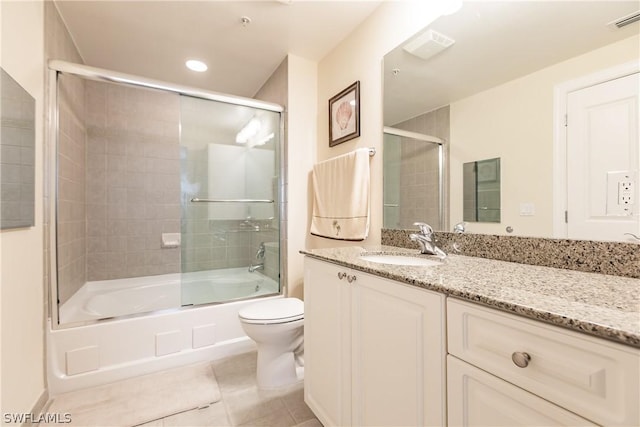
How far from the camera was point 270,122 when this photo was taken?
2.41 metres

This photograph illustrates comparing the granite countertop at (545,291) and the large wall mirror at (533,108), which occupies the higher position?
the large wall mirror at (533,108)

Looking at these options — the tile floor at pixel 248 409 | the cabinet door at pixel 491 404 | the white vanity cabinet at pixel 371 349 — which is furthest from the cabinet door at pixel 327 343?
the cabinet door at pixel 491 404

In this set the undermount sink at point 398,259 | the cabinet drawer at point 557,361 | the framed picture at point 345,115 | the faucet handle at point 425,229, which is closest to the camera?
the cabinet drawer at point 557,361

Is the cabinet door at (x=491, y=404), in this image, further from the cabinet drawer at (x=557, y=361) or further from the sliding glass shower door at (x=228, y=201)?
the sliding glass shower door at (x=228, y=201)

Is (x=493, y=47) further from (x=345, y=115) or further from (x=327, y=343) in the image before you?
(x=327, y=343)

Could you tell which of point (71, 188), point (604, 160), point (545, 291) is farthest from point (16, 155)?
point (604, 160)

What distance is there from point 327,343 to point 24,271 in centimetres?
147

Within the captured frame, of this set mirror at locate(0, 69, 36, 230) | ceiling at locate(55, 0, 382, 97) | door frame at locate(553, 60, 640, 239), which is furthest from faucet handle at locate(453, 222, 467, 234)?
mirror at locate(0, 69, 36, 230)

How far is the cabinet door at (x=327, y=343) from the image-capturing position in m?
1.08

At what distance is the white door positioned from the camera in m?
0.80

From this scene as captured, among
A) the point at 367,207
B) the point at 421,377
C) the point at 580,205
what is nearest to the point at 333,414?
the point at 421,377

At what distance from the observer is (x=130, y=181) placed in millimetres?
2637

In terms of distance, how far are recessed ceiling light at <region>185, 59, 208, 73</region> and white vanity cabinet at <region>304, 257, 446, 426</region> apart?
6.84ft

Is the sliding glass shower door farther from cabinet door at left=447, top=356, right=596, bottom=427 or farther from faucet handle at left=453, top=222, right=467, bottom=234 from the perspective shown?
cabinet door at left=447, top=356, right=596, bottom=427
